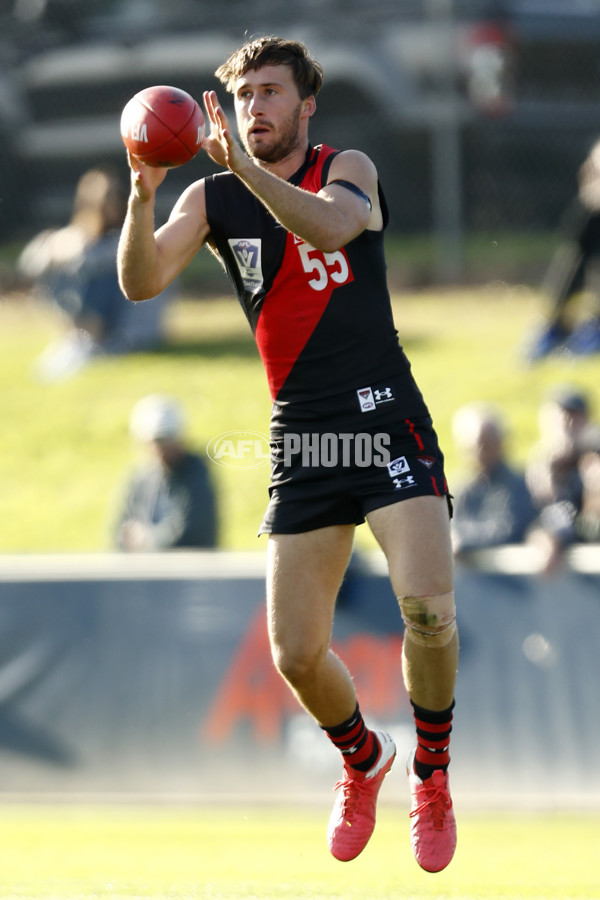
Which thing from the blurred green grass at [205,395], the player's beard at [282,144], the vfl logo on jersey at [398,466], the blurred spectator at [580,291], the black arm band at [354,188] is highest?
the player's beard at [282,144]

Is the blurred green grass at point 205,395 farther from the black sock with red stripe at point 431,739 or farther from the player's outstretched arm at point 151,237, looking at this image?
the player's outstretched arm at point 151,237

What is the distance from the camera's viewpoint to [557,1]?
44.6 feet

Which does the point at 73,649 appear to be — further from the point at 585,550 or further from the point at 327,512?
the point at 327,512

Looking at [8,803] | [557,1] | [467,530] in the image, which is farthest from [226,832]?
[557,1]

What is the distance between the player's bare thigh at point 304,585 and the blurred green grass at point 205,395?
6120 mm

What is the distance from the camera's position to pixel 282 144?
448 cm

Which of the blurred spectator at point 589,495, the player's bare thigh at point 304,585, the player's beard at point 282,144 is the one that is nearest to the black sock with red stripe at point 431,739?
the player's bare thigh at point 304,585

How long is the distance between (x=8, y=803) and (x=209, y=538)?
79.9 inches

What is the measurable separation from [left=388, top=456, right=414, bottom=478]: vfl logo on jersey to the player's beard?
3.62 ft

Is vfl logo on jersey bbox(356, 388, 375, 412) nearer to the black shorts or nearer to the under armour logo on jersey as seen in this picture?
the black shorts

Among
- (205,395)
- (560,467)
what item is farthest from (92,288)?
(560,467)

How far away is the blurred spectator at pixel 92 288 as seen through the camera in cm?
1152

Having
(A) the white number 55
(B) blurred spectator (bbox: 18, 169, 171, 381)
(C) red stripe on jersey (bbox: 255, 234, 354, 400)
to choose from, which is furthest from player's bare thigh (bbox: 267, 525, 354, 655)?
(B) blurred spectator (bbox: 18, 169, 171, 381)

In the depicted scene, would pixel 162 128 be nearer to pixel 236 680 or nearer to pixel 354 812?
pixel 354 812
